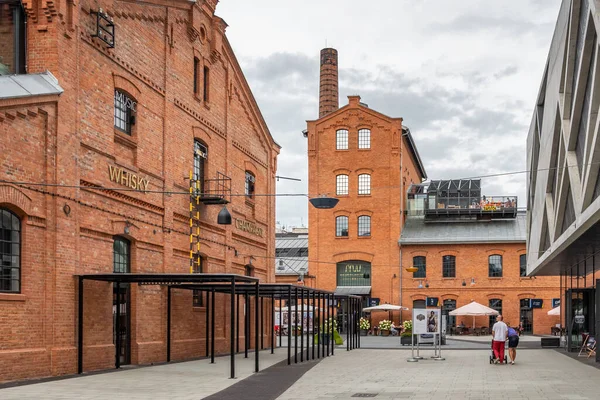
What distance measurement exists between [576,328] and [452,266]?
24551 millimetres

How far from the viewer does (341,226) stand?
58156mm

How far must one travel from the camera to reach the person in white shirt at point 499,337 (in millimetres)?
24125

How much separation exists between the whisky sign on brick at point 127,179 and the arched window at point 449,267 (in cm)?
3665

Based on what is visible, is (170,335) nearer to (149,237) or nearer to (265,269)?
(149,237)

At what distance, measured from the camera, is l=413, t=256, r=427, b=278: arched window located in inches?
2223

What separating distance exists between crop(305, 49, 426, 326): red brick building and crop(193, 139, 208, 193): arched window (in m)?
30.4

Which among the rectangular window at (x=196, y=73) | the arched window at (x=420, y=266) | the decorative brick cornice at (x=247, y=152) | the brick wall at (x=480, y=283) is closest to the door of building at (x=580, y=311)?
the decorative brick cornice at (x=247, y=152)

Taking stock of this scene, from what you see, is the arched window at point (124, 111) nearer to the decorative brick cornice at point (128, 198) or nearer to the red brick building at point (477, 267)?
the decorative brick cornice at point (128, 198)

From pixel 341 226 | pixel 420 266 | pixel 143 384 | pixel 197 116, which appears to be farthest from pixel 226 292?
pixel 341 226

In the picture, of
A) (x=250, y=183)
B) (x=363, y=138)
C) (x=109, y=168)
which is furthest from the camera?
(x=363, y=138)

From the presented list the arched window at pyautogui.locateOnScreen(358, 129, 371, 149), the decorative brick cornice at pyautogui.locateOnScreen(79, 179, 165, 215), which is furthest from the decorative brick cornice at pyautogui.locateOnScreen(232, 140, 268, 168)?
the arched window at pyautogui.locateOnScreen(358, 129, 371, 149)

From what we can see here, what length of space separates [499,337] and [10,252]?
14442 mm

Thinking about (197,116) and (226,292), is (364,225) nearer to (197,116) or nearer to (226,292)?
(226,292)

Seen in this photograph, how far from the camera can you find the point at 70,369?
18.1m
